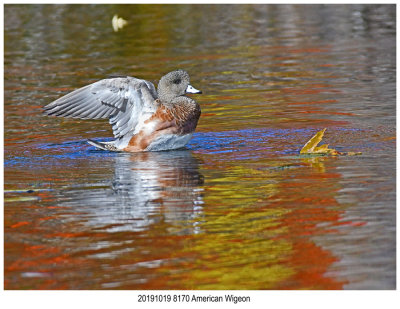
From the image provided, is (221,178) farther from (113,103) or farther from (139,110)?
(113,103)

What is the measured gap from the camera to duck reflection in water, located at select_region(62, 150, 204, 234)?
22.3ft

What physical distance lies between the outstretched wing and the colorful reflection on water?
391 mm

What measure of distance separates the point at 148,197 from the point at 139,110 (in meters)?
2.47

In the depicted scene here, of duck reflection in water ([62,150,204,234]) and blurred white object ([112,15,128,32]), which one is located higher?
blurred white object ([112,15,128,32])

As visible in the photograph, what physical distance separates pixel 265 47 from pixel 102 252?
1081cm

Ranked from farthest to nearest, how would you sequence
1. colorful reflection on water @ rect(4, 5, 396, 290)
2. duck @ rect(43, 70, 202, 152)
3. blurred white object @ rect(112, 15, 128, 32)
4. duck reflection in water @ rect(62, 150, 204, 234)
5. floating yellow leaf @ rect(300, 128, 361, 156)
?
blurred white object @ rect(112, 15, 128, 32), duck @ rect(43, 70, 202, 152), floating yellow leaf @ rect(300, 128, 361, 156), duck reflection in water @ rect(62, 150, 204, 234), colorful reflection on water @ rect(4, 5, 396, 290)

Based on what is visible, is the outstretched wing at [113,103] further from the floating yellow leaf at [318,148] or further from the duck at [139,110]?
the floating yellow leaf at [318,148]

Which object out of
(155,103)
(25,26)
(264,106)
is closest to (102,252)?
(155,103)

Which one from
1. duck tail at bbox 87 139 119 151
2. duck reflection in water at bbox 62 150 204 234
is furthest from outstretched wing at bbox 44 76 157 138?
duck reflection in water at bbox 62 150 204 234

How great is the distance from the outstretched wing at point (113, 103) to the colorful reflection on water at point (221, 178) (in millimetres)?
391

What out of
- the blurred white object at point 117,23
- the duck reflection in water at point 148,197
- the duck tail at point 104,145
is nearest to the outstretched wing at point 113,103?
the duck tail at point 104,145

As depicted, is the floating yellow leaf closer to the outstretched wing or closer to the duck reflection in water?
the duck reflection in water

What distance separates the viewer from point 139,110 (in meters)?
9.85

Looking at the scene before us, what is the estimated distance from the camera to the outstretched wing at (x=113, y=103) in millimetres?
9680
